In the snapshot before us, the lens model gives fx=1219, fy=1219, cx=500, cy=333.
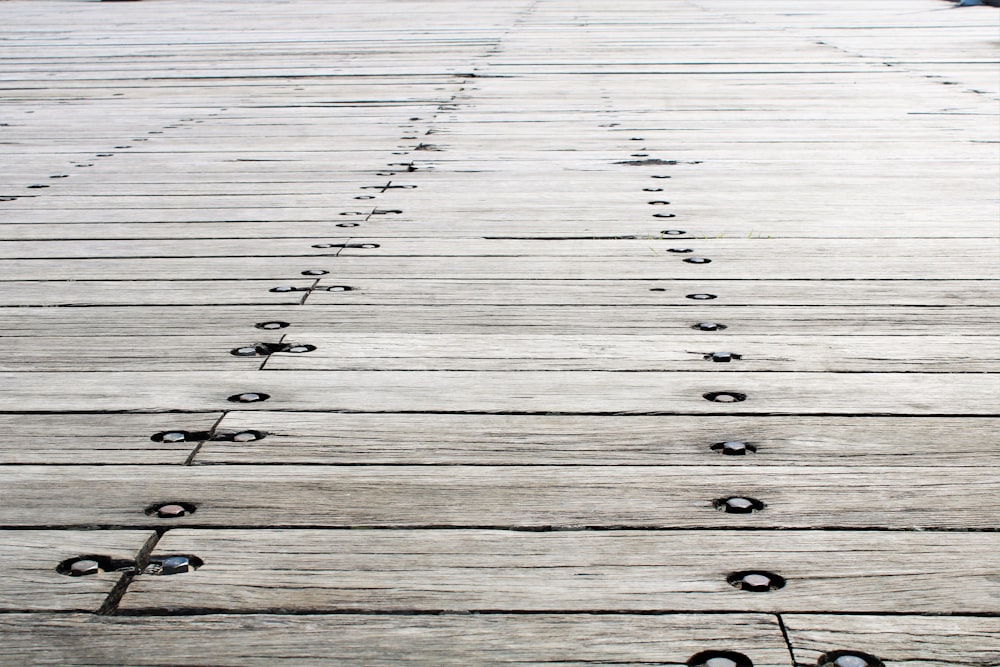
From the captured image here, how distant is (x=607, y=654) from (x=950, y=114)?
4328 mm

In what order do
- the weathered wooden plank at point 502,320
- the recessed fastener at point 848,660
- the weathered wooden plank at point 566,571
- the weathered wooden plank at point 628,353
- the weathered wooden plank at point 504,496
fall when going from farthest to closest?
the weathered wooden plank at point 502,320 < the weathered wooden plank at point 628,353 < the weathered wooden plank at point 504,496 < the weathered wooden plank at point 566,571 < the recessed fastener at point 848,660

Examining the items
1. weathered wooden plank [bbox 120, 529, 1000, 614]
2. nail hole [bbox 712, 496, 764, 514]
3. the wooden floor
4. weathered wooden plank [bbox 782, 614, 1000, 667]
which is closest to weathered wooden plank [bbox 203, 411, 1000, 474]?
the wooden floor

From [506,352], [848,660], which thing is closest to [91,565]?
[848,660]

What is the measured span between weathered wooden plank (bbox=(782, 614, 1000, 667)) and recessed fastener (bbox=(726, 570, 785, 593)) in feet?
0.19

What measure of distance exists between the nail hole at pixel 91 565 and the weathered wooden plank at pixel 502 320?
84cm

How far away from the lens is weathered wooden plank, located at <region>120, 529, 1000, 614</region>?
4.00 ft

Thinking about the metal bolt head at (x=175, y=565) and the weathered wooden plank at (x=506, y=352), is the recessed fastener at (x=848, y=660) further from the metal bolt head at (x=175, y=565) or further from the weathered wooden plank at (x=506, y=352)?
the weathered wooden plank at (x=506, y=352)

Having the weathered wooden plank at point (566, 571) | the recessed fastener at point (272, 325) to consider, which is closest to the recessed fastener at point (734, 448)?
the weathered wooden plank at point (566, 571)

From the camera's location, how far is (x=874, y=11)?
1027 centimetres

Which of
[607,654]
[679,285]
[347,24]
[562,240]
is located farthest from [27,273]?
[347,24]

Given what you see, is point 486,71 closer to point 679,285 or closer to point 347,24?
point 347,24

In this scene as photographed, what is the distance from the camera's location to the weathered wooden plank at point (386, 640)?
3.71 feet

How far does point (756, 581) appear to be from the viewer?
125cm

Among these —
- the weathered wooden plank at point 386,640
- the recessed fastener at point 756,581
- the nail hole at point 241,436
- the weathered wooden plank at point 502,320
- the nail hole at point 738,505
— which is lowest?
the weathered wooden plank at point 502,320
